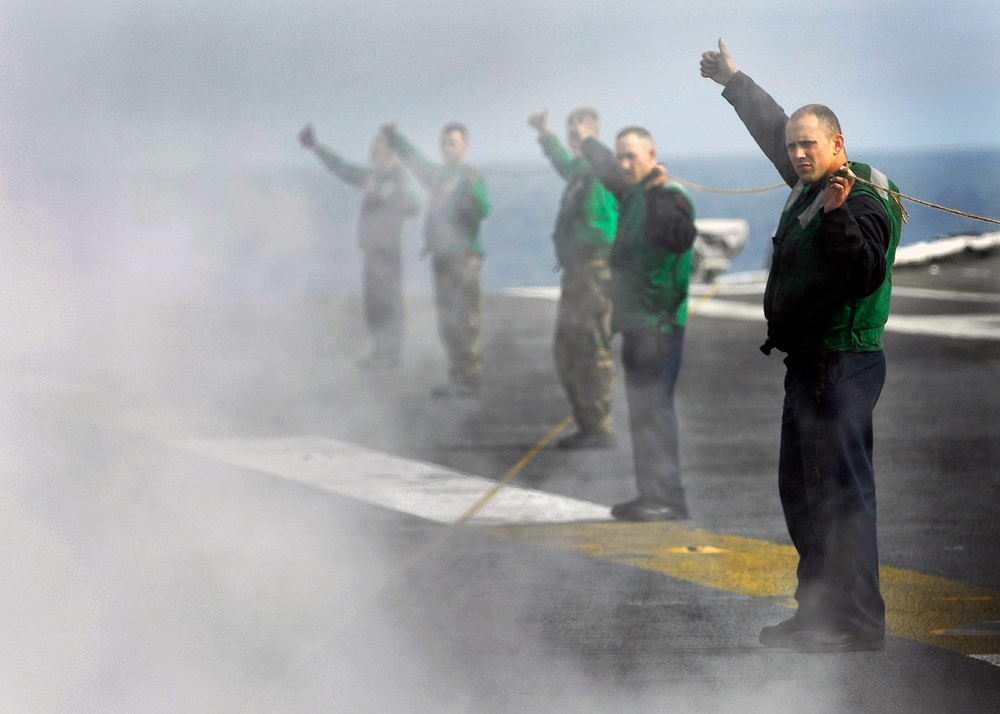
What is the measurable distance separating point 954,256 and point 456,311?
820 centimetres

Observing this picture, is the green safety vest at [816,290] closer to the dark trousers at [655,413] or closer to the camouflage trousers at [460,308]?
the dark trousers at [655,413]

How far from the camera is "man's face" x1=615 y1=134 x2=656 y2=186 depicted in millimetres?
4633

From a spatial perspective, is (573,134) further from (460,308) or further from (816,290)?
(816,290)

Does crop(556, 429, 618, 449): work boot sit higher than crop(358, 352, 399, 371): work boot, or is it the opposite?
crop(556, 429, 618, 449): work boot

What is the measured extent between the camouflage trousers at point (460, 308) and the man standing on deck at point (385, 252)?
0.50 meters

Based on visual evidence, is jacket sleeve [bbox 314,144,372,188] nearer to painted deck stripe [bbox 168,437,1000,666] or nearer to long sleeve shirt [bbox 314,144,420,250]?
painted deck stripe [bbox 168,437,1000,666]

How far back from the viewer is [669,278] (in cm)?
462

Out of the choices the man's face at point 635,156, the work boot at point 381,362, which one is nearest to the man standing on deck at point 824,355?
the man's face at point 635,156

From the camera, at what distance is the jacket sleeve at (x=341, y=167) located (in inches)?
158

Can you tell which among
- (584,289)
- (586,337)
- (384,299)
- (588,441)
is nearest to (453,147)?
(584,289)

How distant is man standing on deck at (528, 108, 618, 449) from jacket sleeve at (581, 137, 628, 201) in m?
0.29

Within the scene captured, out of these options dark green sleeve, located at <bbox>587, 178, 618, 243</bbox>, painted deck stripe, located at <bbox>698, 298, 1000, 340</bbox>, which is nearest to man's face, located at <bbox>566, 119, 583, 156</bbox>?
dark green sleeve, located at <bbox>587, 178, 618, 243</bbox>

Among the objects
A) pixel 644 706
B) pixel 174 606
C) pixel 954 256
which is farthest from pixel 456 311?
pixel 954 256

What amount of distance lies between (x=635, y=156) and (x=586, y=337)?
4.42 feet
